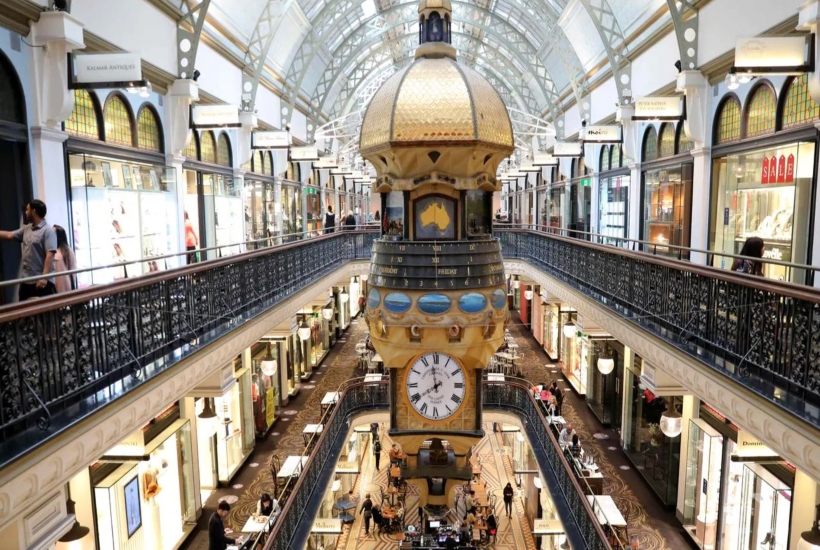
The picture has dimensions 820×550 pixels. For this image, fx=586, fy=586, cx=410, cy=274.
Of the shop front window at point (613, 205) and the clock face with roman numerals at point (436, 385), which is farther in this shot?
the shop front window at point (613, 205)

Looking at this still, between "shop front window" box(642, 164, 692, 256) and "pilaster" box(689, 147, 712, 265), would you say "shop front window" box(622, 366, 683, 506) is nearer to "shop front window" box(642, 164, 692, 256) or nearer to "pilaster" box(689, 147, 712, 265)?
"pilaster" box(689, 147, 712, 265)

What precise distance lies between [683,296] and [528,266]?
12043mm

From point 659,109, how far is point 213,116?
897 cm

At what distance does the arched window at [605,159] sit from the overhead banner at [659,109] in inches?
311

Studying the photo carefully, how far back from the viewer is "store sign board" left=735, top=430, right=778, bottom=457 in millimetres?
A: 8891

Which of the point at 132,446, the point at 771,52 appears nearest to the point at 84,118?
the point at 132,446

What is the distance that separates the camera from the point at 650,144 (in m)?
15.4

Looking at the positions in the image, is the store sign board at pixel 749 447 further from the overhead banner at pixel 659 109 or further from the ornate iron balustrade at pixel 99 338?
the ornate iron balustrade at pixel 99 338

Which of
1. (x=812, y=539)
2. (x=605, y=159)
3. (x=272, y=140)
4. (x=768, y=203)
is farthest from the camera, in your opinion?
(x=605, y=159)

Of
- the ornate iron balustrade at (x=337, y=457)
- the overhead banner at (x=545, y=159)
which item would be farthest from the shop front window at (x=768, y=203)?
the overhead banner at (x=545, y=159)

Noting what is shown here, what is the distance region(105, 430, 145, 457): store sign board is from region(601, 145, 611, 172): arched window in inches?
622

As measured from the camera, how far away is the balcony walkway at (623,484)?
37.2ft

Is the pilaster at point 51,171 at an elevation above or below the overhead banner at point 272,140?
below

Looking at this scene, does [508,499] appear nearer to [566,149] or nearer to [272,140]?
[566,149]
